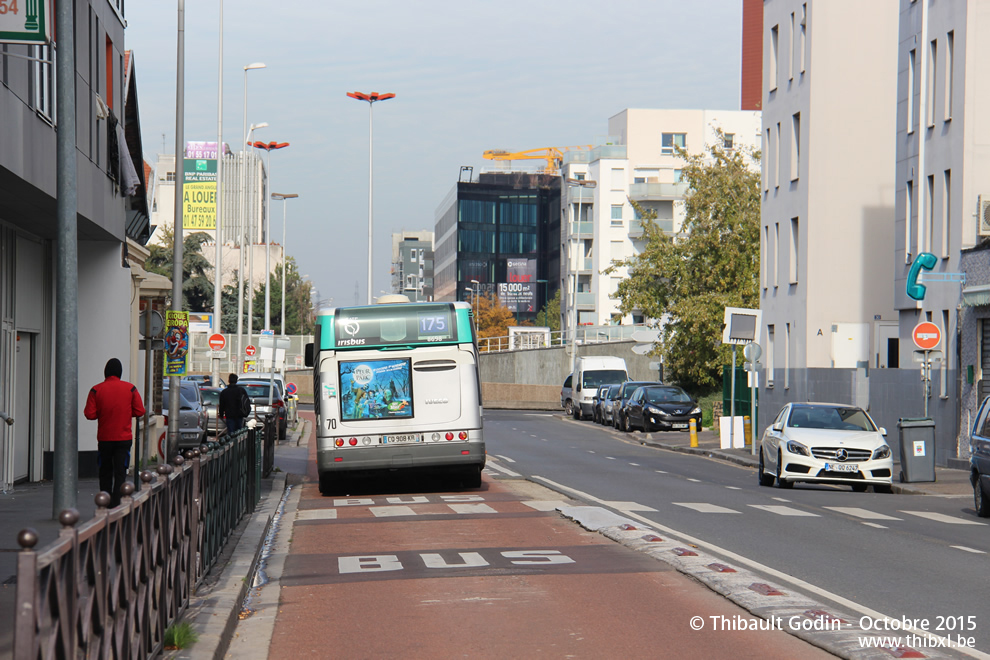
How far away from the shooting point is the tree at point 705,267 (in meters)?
54.2

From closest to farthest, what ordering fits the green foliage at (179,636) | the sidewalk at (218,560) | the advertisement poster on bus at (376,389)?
the green foliage at (179,636), the sidewalk at (218,560), the advertisement poster on bus at (376,389)

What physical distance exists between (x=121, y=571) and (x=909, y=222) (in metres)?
29.1

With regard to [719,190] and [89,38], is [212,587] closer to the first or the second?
[89,38]

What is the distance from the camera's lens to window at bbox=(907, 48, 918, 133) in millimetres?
31688

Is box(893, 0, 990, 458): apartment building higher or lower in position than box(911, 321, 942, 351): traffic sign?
higher

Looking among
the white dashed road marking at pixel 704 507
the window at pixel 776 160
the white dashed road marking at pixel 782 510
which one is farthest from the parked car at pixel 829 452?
the window at pixel 776 160

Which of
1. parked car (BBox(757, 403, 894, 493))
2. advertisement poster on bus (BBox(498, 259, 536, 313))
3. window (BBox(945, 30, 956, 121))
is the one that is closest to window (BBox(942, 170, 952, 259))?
window (BBox(945, 30, 956, 121))

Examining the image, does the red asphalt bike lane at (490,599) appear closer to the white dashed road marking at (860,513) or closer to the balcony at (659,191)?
the white dashed road marking at (860,513)

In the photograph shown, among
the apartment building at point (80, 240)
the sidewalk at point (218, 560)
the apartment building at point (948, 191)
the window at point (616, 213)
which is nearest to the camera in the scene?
the sidewalk at point (218, 560)

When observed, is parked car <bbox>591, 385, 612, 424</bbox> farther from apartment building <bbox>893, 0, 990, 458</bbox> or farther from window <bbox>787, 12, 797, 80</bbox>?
apartment building <bbox>893, 0, 990, 458</bbox>

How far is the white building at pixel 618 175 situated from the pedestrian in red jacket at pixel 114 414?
287ft

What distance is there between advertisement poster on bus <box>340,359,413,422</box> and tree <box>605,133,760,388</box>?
35.0 metres

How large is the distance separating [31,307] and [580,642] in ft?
50.0

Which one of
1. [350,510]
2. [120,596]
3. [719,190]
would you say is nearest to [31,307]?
[350,510]
